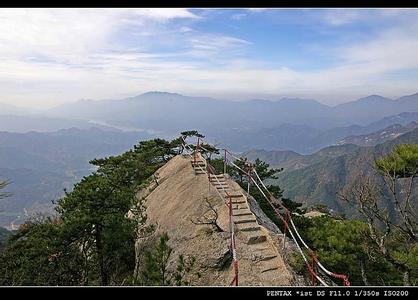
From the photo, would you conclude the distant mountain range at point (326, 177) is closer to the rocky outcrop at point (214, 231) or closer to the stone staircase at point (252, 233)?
the rocky outcrop at point (214, 231)

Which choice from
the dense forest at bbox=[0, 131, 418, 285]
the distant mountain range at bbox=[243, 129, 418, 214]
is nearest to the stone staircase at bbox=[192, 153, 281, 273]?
the dense forest at bbox=[0, 131, 418, 285]

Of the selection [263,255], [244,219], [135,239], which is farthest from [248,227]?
[135,239]

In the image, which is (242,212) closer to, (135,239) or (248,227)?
(248,227)

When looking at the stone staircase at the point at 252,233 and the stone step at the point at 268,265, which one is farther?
the stone staircase at the point at 252,233

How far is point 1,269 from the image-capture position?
36.1 feet

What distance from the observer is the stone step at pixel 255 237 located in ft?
22.7

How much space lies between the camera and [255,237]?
7.01 metres

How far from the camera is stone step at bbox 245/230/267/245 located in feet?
22.7

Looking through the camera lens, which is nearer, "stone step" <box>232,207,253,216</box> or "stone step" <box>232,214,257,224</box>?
"stone step" <box>232,214,257,224</box>

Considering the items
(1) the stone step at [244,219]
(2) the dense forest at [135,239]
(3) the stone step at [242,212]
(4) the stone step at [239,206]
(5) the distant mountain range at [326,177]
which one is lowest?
(5) the distant mountain range at [326,177]

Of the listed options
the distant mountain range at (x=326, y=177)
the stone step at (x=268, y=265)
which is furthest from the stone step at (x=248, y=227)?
the distant mountain range at (x=326, y=177)

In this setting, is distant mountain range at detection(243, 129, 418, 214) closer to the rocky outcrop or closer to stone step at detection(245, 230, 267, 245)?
the rocky outcrop
